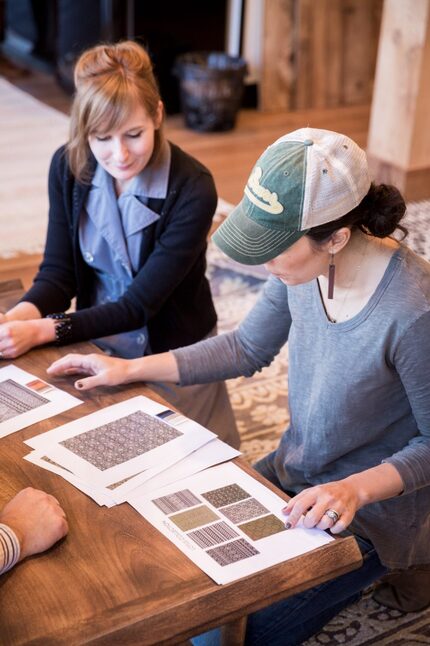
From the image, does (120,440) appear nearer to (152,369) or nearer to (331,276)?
(152,369)

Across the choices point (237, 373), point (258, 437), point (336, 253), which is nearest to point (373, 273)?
point (336, 253)

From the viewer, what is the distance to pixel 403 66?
4.47m

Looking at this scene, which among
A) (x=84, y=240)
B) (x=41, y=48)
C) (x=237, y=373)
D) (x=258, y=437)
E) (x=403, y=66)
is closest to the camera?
(x=237, y=373)

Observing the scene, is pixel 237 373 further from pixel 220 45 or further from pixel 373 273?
pixel 220 45

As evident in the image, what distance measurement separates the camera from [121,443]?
1.67 m

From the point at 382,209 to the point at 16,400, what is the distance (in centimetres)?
80

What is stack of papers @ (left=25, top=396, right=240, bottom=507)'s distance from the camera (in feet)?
5.10

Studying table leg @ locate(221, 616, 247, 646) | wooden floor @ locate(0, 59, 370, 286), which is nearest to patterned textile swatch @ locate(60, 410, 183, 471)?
table leg @ locate(221, 616, 247, 646)

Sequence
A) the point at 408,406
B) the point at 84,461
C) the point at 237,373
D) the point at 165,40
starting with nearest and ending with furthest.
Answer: the point at 84,461 < the point at 408,406 < the point at 237,373 < the point at 165,40

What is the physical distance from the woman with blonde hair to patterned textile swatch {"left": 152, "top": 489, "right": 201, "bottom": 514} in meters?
0.63

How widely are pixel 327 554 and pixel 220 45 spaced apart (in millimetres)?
5469

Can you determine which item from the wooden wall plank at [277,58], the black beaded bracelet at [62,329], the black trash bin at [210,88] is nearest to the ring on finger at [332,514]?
the black beaded bracelet at [62,329]

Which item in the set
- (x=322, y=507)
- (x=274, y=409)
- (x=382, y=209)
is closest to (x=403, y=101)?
(x=274, y=409)

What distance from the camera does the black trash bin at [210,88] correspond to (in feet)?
18.2
